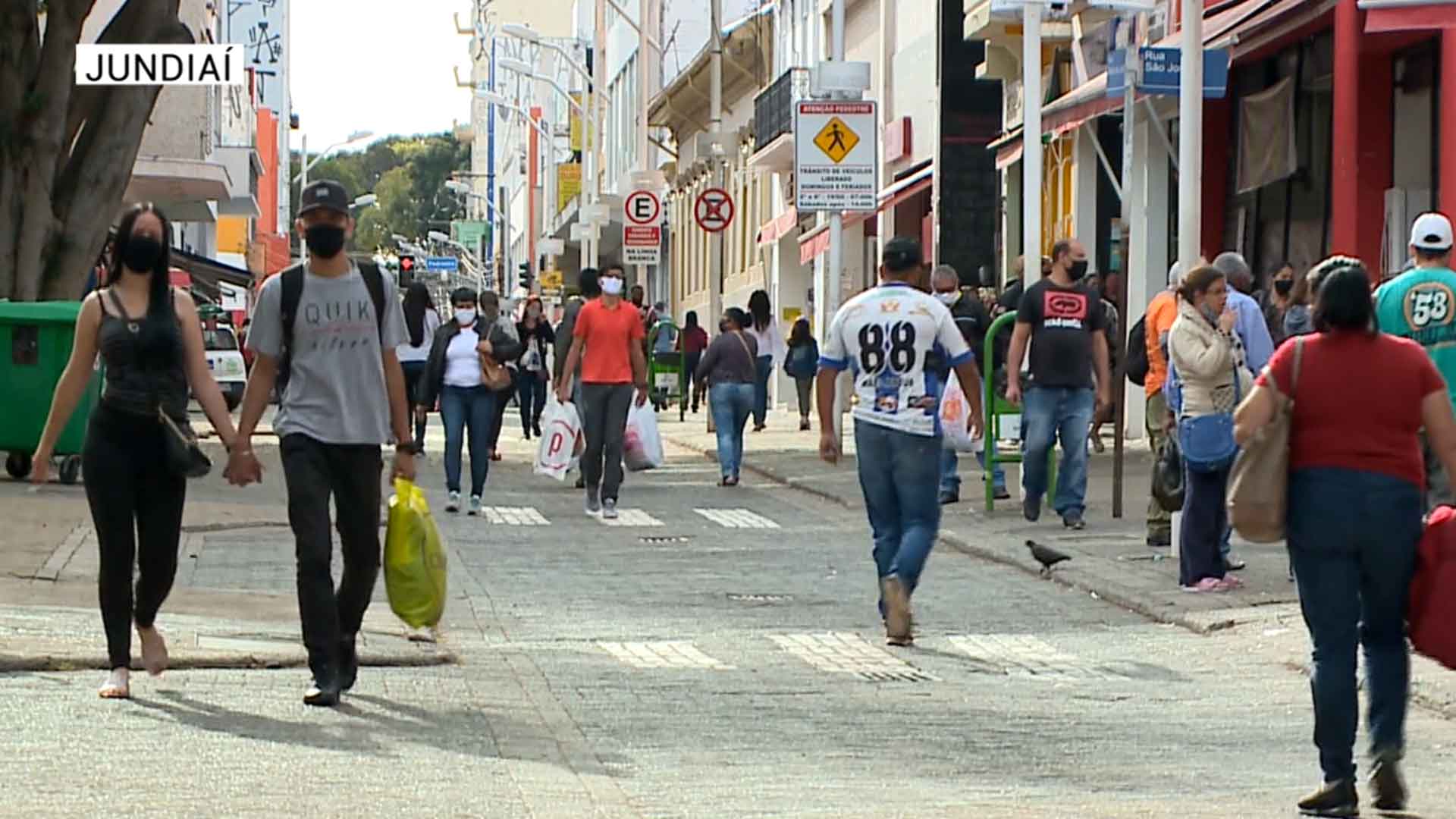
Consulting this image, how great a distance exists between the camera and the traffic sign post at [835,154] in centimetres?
2712

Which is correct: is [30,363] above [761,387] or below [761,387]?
above

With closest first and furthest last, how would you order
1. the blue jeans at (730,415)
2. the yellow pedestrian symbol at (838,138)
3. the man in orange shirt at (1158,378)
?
the man in orange shirt at (1158,378), the blue jeans at (730,415), the yellow pedestrian symbol at (838,138)

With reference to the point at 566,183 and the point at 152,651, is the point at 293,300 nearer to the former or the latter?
the point at 152,651

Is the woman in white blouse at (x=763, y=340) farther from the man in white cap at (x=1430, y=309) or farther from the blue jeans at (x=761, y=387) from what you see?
the man in white cap at (x=1430, y=309)

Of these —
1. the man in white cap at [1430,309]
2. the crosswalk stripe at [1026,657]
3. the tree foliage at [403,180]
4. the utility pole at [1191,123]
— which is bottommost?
the crosswalk stripe at [1026,657]

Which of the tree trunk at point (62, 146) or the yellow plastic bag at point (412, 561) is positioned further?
the tree trunk at point (62, 146)

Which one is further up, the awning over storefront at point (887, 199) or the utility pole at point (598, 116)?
the utility pole at point (598, 116)

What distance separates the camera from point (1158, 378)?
51.5 ft

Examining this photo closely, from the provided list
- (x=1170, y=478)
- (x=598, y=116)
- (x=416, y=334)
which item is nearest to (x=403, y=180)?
(x=598, y=116)

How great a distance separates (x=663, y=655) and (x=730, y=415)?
1209 cm

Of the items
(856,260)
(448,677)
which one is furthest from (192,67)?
(856,260)

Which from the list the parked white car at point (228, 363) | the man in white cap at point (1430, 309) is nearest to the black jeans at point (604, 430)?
the man in white cap at point (1430, 309)

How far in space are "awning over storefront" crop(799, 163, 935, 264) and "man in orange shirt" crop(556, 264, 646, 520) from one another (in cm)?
1722

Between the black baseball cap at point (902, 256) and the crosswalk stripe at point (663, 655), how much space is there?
1.87 metres
